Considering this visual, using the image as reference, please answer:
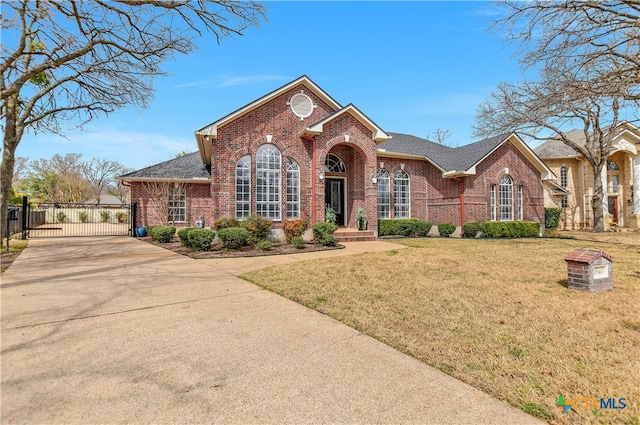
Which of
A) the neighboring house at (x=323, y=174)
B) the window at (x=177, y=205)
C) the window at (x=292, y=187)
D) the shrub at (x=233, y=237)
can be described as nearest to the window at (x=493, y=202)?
the neighboring house at (x=323, y=174)

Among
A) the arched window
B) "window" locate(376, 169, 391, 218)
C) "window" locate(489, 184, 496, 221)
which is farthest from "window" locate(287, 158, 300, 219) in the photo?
"window" locate(489, 184, 496, 221)

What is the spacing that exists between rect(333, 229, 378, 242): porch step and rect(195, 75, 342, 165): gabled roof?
19.4 ft

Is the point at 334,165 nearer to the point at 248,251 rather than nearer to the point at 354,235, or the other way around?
the point at 354,235

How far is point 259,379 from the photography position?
2.75 m

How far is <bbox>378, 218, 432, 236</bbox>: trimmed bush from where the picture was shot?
56.5 feet

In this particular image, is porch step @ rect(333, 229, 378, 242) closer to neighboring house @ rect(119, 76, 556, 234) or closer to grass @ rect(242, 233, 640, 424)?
neighboring house @ rect(119, 76, 556, 234)

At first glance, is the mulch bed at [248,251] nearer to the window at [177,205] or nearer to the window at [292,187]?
the window at [292,187]

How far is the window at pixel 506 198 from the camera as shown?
725 inches

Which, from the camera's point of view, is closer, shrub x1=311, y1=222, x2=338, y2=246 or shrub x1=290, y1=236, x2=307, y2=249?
shrub x1=290, y1=236, x2=307, y2=249

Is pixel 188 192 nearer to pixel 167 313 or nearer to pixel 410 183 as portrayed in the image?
pixel 410 183

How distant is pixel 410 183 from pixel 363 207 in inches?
206

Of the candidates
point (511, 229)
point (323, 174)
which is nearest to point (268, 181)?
point (323, 174)

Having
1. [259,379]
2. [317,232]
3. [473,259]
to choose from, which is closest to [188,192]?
[317,232]

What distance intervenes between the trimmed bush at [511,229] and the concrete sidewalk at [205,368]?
48.6ft
